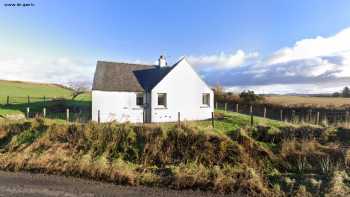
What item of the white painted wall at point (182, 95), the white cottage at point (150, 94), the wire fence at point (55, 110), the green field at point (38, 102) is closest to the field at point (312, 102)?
the white painted wall at point (182, 95)

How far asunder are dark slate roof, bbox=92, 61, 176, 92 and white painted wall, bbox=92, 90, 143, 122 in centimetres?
56

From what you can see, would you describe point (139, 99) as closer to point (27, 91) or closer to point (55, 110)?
point (55, 110)

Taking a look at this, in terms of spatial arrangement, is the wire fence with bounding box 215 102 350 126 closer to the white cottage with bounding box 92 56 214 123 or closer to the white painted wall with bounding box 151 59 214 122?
the white painted wall with bounding box 151 59 214 122

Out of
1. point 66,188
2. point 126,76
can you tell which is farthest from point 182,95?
point 66,188

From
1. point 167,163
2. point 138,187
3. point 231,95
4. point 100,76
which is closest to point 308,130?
point 167,163

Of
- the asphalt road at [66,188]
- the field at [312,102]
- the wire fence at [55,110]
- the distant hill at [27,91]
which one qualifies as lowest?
the asphalt road at [66,188]

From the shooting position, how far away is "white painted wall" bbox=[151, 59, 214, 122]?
83.3ft

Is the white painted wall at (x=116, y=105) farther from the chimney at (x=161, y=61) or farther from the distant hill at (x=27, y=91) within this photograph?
the distant hill at (x=27, y=91)

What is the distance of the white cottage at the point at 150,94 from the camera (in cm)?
2472

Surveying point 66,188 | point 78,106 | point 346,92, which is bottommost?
point 66,188

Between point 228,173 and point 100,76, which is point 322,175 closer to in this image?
point 228,173

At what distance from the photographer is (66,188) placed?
267 inches

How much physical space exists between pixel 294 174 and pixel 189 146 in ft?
11.2

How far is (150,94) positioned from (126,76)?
3.85 meters
